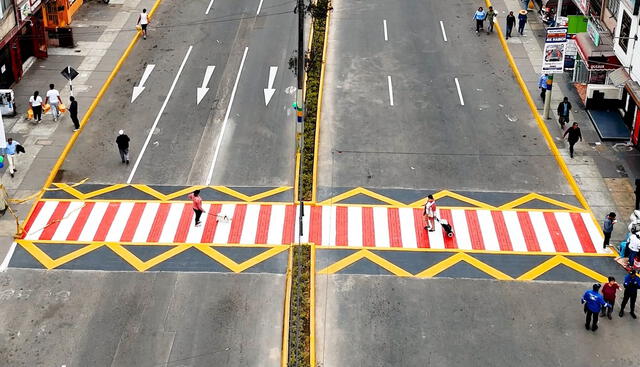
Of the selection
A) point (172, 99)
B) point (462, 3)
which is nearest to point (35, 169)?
point (172, 99)

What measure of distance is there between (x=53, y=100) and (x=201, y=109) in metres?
6.93

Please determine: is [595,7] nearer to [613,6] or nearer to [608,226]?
[613,6]

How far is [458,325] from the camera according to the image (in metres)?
29.7

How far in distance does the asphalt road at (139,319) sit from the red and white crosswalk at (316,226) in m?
2.67

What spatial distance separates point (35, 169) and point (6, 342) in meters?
11.9

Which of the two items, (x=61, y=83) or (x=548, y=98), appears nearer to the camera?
(x=548, y=98)

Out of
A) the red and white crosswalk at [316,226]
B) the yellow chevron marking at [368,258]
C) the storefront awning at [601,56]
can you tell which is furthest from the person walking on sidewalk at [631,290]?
the storefront awning at [601,56]

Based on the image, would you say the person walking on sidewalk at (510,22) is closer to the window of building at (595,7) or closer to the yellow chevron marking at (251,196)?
the window of building at (595,7)

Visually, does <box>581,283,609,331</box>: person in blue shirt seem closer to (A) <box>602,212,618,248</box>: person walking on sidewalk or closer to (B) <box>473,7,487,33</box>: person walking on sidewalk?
(A) <box>602,212,618,248</box>: person walking on sidewalk

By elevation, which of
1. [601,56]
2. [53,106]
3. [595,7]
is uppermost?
[595,7]

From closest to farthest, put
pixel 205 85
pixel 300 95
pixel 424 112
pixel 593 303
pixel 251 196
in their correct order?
pixel 593 303
pixel 251 196
pixel 300 95
pixel 424 112
pixel 205 85

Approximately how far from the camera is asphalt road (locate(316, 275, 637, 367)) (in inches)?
1114

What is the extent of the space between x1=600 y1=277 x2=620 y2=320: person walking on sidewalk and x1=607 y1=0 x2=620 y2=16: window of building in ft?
61.6

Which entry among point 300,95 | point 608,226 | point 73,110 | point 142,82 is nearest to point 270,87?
point 142,82
